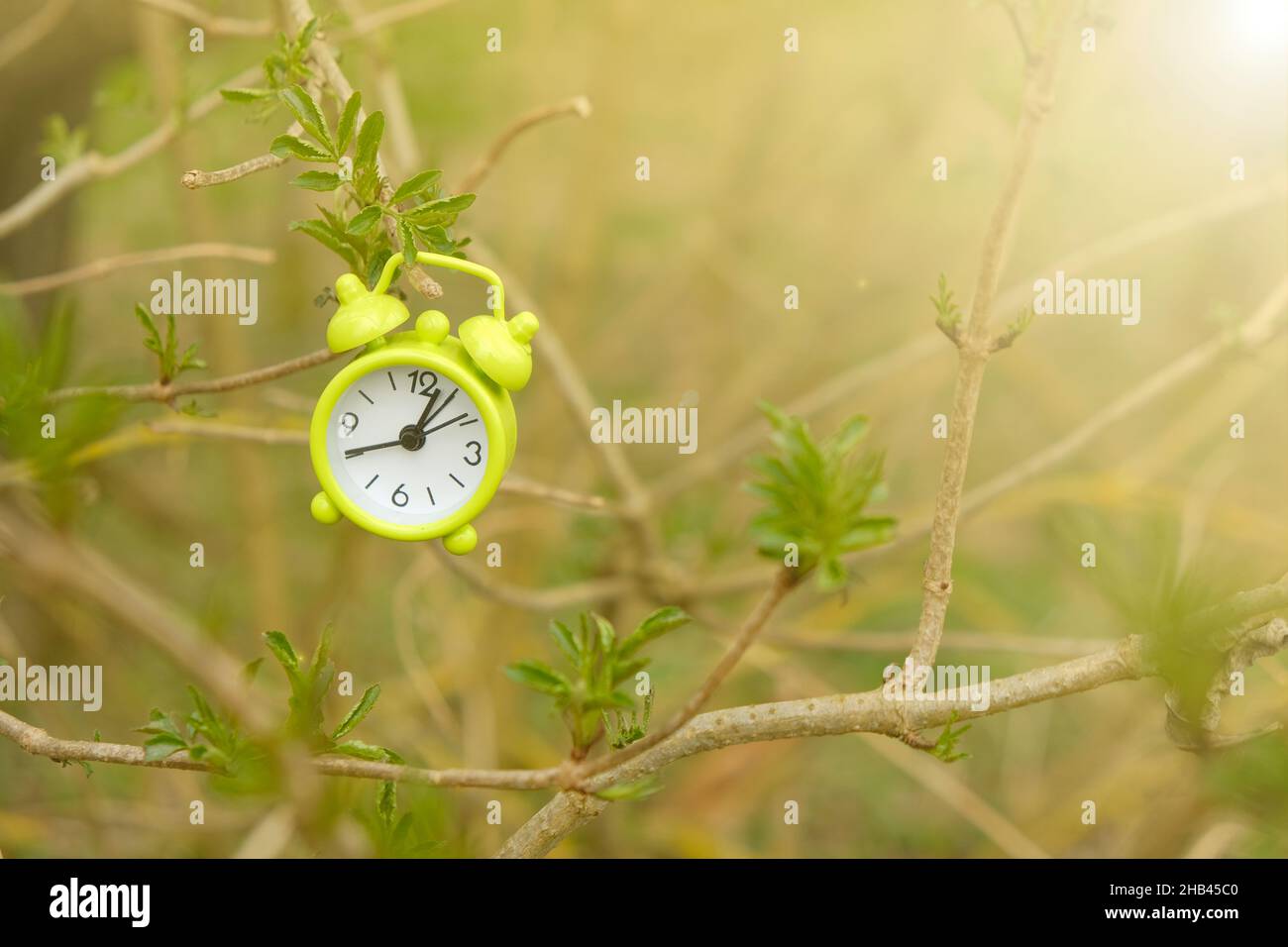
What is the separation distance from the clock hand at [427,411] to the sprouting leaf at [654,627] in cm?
20

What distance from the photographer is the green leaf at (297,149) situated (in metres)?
0.58

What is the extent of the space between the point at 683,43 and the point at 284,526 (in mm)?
1107

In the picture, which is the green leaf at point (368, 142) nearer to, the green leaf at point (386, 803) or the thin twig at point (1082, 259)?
the green leaf at point (386, 803)

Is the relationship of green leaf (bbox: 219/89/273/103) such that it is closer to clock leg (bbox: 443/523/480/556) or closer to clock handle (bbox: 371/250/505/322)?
clock handle (bbox: 371/250/505/322)

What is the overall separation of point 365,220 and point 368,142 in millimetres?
43

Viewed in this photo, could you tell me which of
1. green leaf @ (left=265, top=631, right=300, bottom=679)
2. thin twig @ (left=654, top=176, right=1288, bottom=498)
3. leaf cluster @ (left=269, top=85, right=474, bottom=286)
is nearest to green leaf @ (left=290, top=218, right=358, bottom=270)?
leaf cluster @ (left=269, top=85, right=474, bottom=286)

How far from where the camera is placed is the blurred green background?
1.34 meters

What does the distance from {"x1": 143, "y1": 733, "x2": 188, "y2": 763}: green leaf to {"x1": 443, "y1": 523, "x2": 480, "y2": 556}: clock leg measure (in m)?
0.19

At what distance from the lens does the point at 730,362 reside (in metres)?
1.89

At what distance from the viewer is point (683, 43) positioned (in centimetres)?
182

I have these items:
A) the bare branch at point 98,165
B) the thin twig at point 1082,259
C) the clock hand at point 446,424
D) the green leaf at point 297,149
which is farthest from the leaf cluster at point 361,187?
the thin twig at point 1082,259
